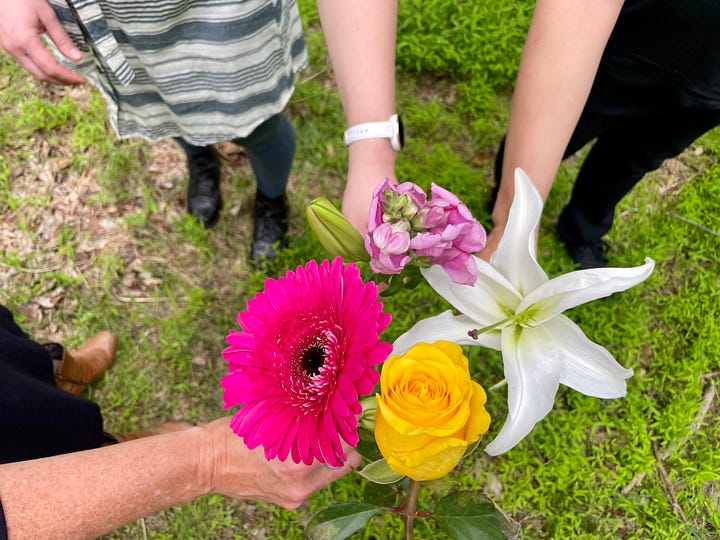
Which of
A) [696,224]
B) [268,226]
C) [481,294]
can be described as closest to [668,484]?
[696,224]

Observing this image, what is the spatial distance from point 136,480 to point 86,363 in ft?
3.50

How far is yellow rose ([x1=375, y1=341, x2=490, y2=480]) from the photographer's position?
19.1 inches

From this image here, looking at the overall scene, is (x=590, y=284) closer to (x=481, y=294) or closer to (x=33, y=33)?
(x=481, y=294)

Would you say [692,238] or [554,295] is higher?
[554,295]

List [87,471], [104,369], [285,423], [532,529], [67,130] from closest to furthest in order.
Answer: [285,423], [87,471], [532,529], [104,369], [67,130]

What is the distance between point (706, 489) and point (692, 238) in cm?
82

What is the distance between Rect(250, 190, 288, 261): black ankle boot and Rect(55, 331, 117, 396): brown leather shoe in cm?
57

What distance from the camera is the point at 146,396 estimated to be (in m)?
1.80

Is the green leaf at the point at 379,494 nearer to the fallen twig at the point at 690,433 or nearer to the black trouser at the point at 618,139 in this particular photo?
the black trouser at the point at 618,139

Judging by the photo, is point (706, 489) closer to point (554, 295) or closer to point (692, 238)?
point (692, 238)

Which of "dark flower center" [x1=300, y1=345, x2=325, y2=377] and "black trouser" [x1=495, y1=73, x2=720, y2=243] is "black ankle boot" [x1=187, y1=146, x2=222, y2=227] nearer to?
"black trouser" [x1=495, y1=73, x2=720, y2=243]

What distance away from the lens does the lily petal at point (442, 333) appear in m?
0.61

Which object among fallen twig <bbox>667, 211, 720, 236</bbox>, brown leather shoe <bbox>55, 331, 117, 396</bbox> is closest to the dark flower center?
brown leather shoe <bbox>55, 331, 117, 396</bbox>

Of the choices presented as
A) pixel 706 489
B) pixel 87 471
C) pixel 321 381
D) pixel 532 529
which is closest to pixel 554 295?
pixel 321 381
